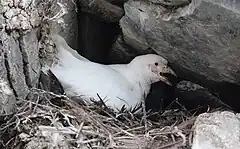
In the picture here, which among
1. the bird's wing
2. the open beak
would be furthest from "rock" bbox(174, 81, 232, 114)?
the bird's wing

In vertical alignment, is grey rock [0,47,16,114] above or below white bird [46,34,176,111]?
above

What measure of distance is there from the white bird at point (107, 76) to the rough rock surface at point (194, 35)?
4.2 inches

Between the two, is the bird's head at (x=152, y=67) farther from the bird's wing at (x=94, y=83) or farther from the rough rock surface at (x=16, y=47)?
the rough rock surface at (x=16, y=47)

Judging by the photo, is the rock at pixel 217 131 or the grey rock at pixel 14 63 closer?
the rock at pixel 217 131

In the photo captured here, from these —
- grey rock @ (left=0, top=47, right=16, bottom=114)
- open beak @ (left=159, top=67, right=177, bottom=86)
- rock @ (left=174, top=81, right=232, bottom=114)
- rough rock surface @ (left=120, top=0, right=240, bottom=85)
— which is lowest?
rock @ (left=174, top=81, right=232, bottom=114)

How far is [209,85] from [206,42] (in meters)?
0.29

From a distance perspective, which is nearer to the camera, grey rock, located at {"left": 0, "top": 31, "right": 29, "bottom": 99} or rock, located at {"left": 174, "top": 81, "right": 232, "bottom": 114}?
grey rock, located at {"left": 0, "top": 31, "right": 29, "bottom": 99}

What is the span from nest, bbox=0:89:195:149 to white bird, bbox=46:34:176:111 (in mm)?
102

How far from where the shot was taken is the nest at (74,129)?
179 centimetres

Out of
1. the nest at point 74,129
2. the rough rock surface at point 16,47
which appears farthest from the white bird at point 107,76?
the rough rock surface at point 16,47

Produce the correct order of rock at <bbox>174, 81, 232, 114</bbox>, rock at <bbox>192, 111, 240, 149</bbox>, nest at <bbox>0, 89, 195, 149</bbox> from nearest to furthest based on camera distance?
rock at <bbox>192, 111, 240, 149</bbox>, nest at <bbox>0, 89, 195, 149</bbox>, rock at <bbox>174, 81, 232, 114</bbox>

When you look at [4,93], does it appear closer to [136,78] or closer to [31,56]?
[31,56]

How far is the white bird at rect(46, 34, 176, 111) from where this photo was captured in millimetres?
2121

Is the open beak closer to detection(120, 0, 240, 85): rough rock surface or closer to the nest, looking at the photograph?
detection(120, 0, 240, 85): rough rock surface
